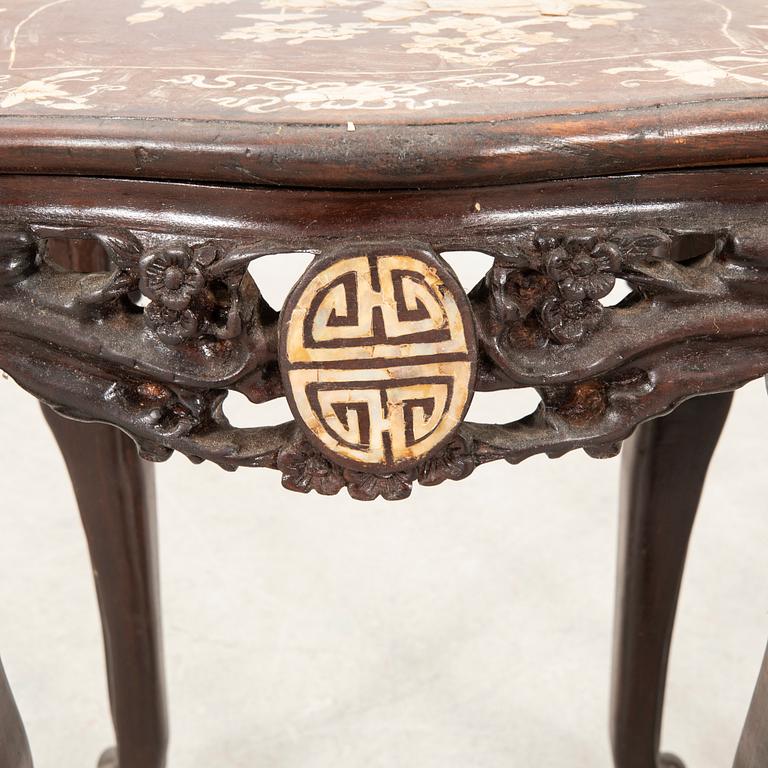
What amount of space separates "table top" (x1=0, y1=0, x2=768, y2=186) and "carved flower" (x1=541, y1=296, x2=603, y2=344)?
0.08m

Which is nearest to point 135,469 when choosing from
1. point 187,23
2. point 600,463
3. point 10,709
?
point 10,709

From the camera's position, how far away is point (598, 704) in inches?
57.1

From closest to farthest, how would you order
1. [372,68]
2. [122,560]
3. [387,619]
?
[372,68] < [122,560] < [387,619]

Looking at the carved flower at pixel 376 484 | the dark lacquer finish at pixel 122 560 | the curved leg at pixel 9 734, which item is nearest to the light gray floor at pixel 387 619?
the dark lacquer finish at pixel 122 560

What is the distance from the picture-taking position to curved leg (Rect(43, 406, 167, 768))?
1082 millimetres

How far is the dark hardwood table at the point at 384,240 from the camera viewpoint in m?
0.67

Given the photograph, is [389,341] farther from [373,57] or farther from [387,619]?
[387,619]

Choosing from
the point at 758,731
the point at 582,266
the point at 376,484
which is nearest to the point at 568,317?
the point at 582,266

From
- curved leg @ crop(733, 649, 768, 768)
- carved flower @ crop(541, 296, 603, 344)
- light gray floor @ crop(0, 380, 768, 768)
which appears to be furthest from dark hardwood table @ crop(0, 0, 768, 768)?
light gray floor @ crop(0, 380, 768, 768)

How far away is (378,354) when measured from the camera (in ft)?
2.35

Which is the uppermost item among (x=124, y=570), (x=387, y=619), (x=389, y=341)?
(x=389, y=341)

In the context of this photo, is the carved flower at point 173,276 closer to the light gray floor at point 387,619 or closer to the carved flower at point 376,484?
the carved flower at point 376,484

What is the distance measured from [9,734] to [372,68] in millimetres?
526

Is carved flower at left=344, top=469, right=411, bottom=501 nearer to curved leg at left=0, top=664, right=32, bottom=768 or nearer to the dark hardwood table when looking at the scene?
the dark hardwood table
